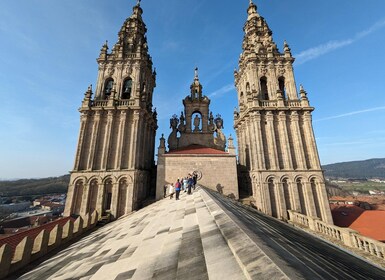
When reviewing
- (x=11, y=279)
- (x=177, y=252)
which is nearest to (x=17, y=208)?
(x=11, y=279)

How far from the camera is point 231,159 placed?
21141 millimetres

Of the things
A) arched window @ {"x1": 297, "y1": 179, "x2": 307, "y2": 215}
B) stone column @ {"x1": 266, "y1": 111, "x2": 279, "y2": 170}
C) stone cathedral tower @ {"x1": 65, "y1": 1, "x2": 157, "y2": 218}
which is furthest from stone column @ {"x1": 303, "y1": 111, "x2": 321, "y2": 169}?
stone cathedral tower @ {"x1": 65, "y1": 1, "x2": 157, "y2": 218}

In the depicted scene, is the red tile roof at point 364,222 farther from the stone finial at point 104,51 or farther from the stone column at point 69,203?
the stone finial at point 104,51

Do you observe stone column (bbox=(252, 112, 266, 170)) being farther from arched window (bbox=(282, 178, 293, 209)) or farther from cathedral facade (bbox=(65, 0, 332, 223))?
arched window (bbox=(282, 178, 293, 209))

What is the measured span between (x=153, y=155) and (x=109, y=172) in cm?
923

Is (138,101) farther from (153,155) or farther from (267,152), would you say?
(267,152)

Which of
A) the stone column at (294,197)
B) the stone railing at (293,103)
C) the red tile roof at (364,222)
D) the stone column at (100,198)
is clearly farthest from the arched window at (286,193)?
the stone column at (100,198)

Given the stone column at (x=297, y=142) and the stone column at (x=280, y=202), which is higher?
the stone column at (x=297, y=142)

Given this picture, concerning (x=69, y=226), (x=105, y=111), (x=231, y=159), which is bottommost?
(x=69, y=226)

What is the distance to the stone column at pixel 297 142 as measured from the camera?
2086 cm

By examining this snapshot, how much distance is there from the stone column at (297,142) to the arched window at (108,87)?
23.6 metres

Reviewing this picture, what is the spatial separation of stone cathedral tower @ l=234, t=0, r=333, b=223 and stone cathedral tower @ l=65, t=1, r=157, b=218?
44.9 ft

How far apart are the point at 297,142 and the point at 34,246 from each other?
24758 mm

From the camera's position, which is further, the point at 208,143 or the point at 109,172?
the point at 208,143
